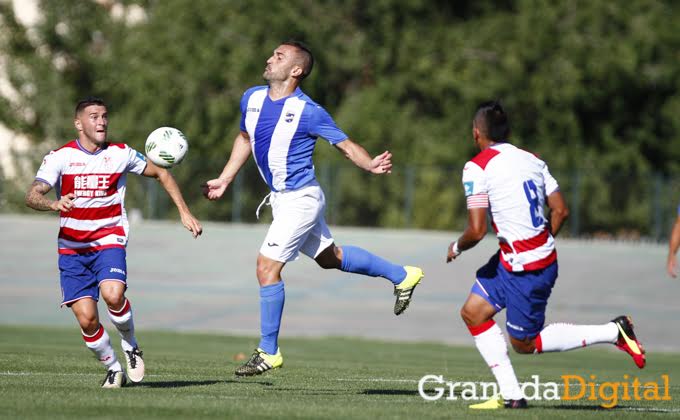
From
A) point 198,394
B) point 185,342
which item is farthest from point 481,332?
point 185,342

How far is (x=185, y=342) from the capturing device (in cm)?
1756

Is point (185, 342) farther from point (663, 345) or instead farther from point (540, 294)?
point (540, 294)

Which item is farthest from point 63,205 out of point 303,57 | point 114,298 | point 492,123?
point 492,123

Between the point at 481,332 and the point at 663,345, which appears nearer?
the point at 481,332

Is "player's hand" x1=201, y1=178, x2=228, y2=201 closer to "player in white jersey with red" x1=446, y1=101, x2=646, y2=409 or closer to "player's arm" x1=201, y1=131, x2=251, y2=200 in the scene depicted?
"player's arm" x1=201, y1=131, x2=251, y2=200

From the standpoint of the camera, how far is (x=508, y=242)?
8766mm

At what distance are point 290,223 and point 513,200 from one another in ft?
7.03

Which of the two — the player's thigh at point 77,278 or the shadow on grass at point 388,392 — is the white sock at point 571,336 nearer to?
the shadow on grass at point 388,392

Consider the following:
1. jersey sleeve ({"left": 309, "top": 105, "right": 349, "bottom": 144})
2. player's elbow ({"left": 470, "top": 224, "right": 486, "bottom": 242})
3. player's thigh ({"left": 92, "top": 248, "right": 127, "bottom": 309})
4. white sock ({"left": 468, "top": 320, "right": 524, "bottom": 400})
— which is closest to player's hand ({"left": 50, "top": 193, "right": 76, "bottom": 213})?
player's thigh ({"left": 92, "top": 248, "right": 127, "bottom": 309})

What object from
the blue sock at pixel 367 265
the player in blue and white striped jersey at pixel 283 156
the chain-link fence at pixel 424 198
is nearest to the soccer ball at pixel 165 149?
the player in blue and white striped jersey at pixel 283 156

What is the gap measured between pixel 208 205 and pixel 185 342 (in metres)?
25.7

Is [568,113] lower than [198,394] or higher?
lower

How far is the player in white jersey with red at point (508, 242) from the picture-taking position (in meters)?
8.70

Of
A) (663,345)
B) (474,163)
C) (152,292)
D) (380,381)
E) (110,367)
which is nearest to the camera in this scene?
(474,163)
